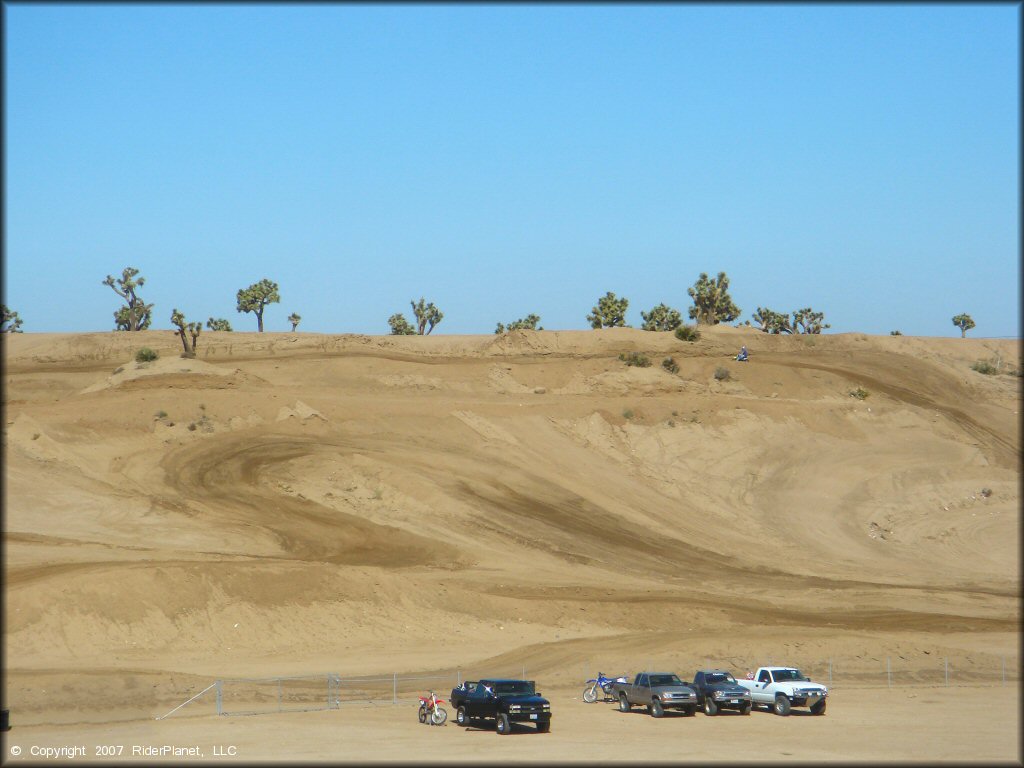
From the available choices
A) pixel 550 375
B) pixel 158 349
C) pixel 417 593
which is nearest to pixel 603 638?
pixel 417 593

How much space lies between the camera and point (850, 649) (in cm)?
4672

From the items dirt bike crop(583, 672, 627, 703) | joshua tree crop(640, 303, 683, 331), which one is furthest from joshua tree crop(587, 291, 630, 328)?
dirt bike crop(583, 672, 627, 703)

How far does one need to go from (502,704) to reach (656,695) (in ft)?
18.6

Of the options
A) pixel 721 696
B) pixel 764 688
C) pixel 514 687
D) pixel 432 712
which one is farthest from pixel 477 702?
pixel 764 688

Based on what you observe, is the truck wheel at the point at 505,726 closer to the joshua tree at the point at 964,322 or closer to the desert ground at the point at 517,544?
Answer: the desert ground at the point at 517,544

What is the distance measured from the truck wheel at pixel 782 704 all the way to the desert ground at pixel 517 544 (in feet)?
4.69

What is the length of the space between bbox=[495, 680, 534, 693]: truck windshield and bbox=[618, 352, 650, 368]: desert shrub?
59.0m

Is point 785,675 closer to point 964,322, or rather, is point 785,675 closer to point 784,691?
point 784,691

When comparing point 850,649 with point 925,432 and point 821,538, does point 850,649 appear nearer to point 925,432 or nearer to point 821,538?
point 821,538

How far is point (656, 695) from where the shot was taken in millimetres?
36219

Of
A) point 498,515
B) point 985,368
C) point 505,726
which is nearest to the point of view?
point 505,726

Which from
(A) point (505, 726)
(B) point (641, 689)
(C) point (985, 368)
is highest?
(C) point (985, 368)

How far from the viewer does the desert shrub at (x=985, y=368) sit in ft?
305

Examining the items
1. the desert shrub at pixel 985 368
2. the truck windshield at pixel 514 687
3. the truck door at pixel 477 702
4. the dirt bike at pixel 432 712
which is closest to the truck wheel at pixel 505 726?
the truck door at pixel 477 702
